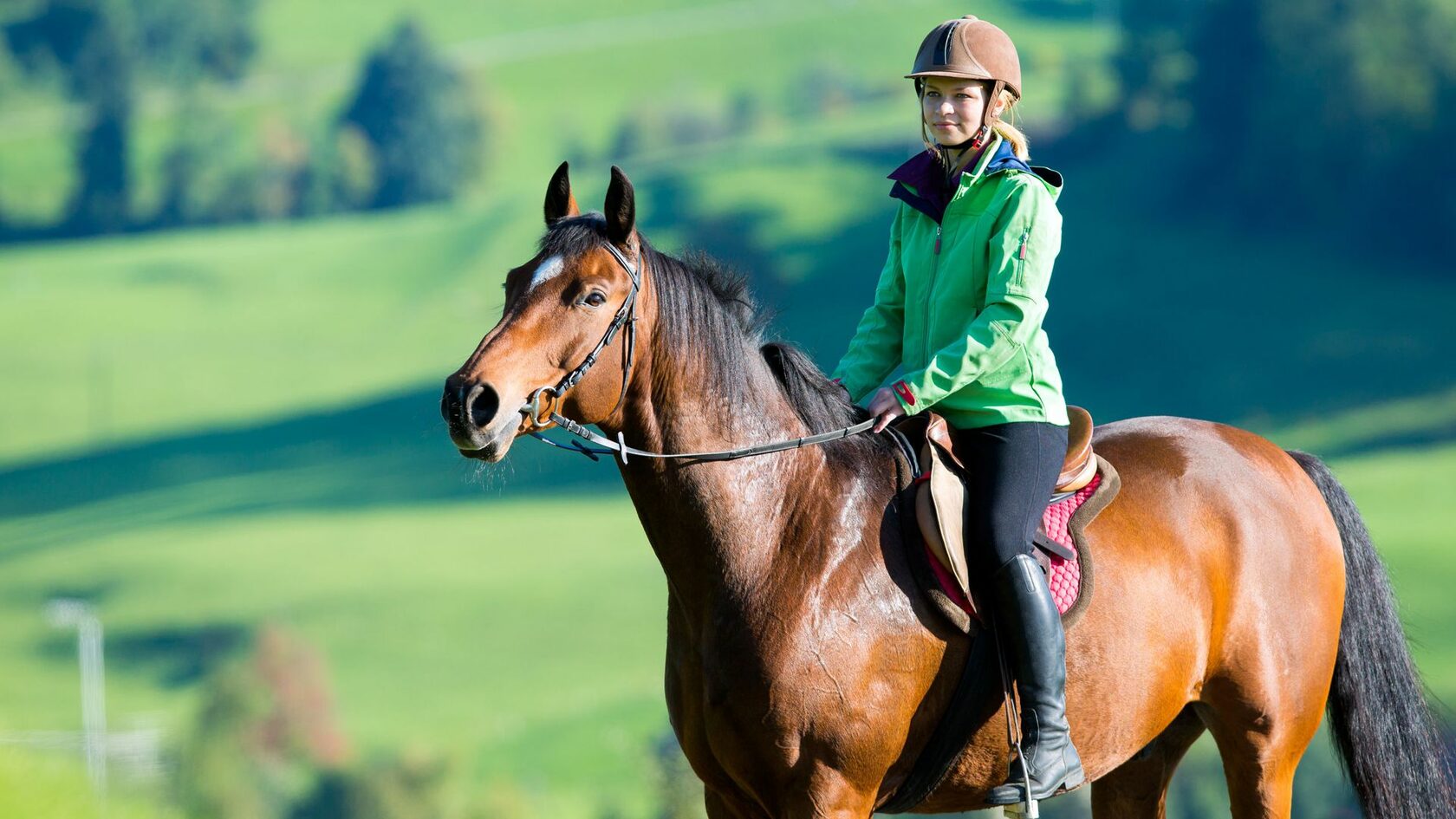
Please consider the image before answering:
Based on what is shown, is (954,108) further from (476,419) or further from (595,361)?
(476,419)

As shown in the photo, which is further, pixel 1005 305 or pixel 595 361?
pixel 1005 305

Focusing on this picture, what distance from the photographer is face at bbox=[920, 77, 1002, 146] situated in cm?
446

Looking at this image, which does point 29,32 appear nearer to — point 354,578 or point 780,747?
point 354,578

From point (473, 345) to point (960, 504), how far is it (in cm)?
5019

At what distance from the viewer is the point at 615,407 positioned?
13.3ft

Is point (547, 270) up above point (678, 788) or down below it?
above

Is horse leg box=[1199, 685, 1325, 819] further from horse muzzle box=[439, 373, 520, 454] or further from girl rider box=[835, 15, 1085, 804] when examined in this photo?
horse muzzle box=[439, 373, 520, 454]

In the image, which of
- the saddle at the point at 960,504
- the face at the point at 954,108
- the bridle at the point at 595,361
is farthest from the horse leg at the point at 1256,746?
the bridle at the point at 595,361

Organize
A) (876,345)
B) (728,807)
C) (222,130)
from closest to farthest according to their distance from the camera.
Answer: (728,807), (876,345), (222,130)

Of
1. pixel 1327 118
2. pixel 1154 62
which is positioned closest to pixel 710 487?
pixel 1327 118

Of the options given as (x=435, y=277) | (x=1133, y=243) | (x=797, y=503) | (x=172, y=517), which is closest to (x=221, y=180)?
(x=435, y=277)

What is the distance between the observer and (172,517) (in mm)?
49875

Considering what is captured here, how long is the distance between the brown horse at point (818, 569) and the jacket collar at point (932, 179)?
0.63m

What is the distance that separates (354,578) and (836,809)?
43.4 m
